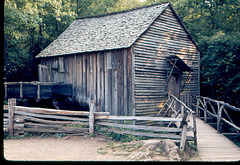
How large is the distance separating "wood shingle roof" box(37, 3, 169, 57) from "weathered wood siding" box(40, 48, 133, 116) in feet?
1.45

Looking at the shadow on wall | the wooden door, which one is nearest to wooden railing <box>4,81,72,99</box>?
the shadow on wall

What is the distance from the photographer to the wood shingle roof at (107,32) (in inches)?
566

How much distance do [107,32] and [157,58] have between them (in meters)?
3.83

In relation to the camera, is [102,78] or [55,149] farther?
[102,78]

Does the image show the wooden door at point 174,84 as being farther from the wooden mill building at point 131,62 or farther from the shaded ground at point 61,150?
the shaded ground at point 61,150

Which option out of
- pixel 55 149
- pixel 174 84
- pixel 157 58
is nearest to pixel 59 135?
pixel 55 149

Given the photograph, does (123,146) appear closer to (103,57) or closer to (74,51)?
(103,57)

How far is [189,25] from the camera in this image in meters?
24.0

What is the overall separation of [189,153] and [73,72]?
10.3 metres

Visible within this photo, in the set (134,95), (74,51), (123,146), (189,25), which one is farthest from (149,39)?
(189,25)

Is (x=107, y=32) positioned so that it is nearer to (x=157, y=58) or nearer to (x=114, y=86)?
(x=157, y=58)

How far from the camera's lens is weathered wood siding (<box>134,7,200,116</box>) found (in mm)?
13875

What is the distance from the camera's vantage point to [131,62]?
1353 cm

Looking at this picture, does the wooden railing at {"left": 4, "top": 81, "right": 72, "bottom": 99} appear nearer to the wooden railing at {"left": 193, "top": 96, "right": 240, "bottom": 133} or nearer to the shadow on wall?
the shadow on wall
